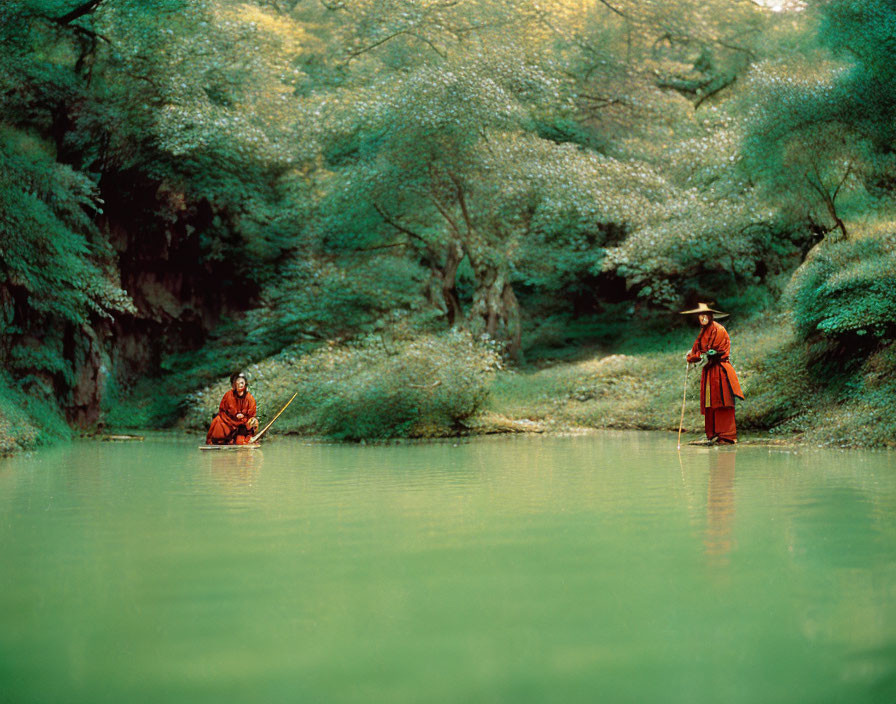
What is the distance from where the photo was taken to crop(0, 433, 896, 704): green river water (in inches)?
101

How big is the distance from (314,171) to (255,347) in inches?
191

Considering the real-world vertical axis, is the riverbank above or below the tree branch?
below

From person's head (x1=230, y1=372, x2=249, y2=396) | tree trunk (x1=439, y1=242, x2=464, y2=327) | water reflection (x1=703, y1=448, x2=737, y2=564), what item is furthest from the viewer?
tree trunk (x1=439, y1=242, x2=464, y2=327)

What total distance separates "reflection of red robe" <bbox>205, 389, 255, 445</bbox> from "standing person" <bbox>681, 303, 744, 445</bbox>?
609 cm

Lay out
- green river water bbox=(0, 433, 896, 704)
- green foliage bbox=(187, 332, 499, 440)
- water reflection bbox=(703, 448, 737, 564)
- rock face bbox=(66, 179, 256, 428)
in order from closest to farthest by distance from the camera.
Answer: green river water bbox=(0, 433, 896, 704) < water reflection bbox=(703, 448, 737, 564) < green foliage bbox=(187, 332, 499, 440) < rock face bbox=(66, 179, 256, 428)

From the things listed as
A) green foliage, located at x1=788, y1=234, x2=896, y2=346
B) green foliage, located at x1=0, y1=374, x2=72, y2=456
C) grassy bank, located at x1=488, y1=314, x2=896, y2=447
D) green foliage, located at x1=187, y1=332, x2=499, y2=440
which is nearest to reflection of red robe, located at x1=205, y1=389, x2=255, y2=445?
green foliage, located at x1=187, y1=332, x2=499, y2=440

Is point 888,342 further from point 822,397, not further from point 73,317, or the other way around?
point 73,317

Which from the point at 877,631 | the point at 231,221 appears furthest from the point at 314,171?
the point at 877,631

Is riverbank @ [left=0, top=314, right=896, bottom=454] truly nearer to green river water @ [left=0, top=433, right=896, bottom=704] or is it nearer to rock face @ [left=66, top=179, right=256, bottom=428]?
rock face @ [left=66, top=179, right=256, bottom=428]

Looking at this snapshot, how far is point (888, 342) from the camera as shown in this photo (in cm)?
1258

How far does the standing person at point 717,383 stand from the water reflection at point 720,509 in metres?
2.37

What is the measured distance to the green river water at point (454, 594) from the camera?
8.44 ft

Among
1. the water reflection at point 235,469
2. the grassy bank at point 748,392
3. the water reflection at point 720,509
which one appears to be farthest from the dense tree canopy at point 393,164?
the water reflection at point 720,509

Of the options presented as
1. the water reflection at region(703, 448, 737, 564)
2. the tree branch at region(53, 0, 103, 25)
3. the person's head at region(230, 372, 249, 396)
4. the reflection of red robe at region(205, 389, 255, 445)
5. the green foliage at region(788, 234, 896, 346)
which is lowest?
the water reflection at region(703, 448, 737, 564)
